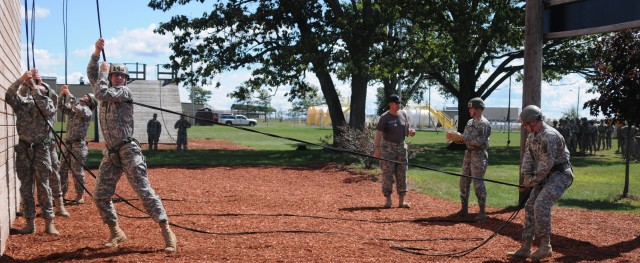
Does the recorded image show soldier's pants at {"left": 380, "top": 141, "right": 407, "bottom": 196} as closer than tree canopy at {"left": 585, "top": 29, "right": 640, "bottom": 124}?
Yes

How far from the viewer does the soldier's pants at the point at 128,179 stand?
21.9ft

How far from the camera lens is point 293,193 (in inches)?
509

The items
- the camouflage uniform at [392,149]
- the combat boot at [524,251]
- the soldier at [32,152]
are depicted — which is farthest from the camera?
the camouflage uniform at [392,149]

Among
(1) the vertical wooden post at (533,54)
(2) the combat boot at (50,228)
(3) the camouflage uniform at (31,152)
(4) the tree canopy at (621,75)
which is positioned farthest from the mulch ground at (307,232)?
(4) the tree canopy at (621,75)

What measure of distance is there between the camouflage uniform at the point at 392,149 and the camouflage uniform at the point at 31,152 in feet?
17.3

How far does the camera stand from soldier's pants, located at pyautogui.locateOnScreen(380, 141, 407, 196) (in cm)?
1064

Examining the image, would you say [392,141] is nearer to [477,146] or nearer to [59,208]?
[477,146]

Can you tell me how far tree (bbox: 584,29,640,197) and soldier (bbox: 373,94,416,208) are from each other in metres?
4.34

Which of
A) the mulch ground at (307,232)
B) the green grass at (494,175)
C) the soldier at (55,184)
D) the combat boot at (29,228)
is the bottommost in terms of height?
the green grass at (494,175)

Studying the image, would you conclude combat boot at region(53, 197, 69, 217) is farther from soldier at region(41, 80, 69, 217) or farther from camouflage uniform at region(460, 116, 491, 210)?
camouflage uniform at region(460, 116, 491, 210)

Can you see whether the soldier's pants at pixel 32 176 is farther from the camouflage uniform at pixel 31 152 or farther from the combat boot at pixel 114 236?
the combat boot at pixel 114 236

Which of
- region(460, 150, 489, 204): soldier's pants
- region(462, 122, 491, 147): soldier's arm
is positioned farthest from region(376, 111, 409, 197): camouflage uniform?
region(462, 122, 491, 147): soldier's arm

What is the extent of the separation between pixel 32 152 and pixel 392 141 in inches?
220

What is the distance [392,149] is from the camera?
1065cm
